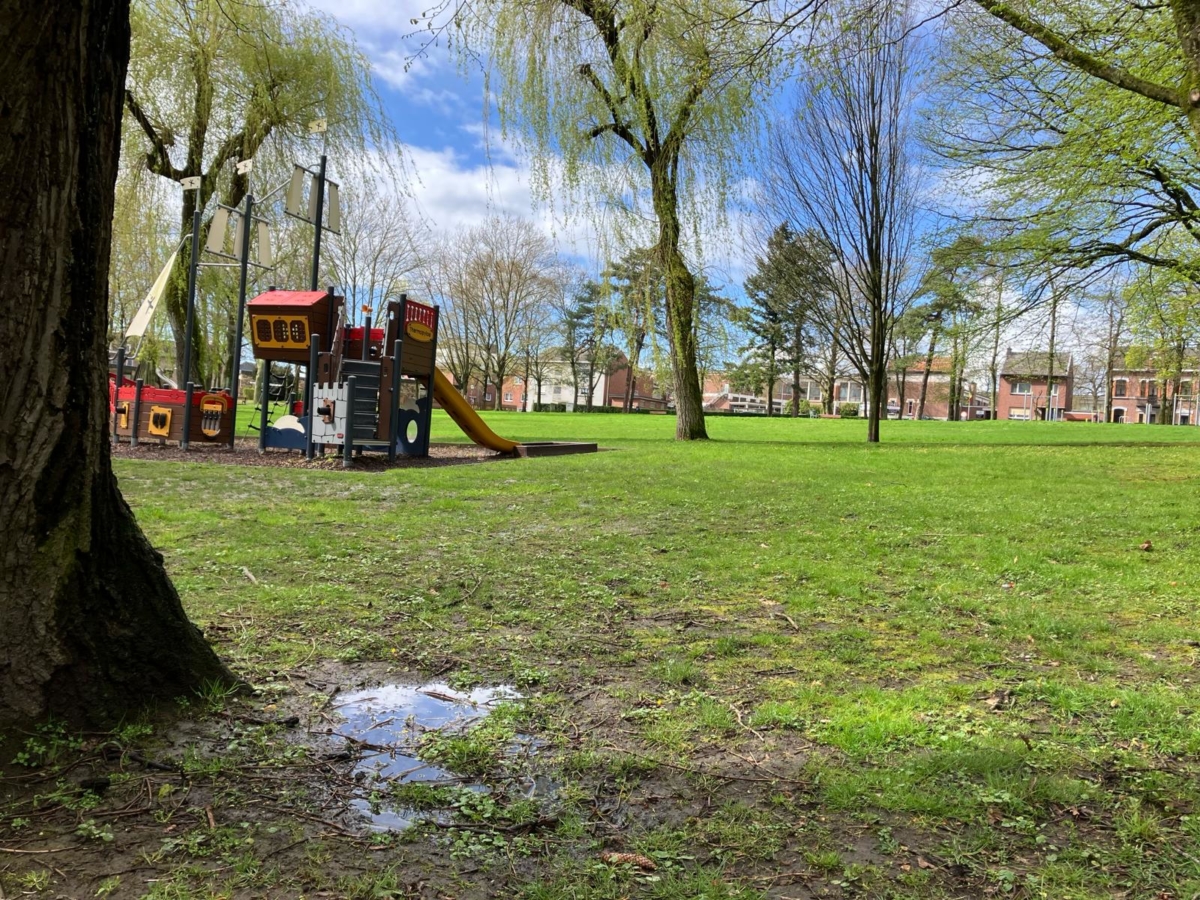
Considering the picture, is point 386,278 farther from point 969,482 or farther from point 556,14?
point 969,482

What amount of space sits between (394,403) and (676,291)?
596 cm

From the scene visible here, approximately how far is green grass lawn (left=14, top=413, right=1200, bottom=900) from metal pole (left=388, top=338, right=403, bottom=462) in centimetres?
382

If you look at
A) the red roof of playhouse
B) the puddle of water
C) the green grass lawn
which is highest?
the red roof of playhouse

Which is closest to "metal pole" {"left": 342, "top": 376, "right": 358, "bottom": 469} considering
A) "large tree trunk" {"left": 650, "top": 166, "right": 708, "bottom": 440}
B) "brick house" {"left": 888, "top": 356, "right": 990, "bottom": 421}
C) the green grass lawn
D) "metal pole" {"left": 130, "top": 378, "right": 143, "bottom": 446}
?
the green grass lawn

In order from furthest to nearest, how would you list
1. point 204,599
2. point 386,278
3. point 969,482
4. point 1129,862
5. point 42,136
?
point 386,278 → point 969,482 → point 204,599 → point 42,136 → point 1129,862

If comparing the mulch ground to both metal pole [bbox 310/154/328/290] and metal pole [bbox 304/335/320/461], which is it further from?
metal pole [bbox 310/154/328/290]

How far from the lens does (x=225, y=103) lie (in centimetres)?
1636

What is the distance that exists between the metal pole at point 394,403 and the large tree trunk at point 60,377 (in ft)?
30.6

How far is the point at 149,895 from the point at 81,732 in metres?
0.84

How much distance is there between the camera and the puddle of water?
2154 millimetres

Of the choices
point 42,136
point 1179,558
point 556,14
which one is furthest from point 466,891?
point 556,14

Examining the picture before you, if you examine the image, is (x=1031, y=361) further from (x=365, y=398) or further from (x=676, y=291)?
(x=365, y=398)

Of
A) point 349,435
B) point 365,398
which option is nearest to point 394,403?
point 365,398

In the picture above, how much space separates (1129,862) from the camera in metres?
1.93
